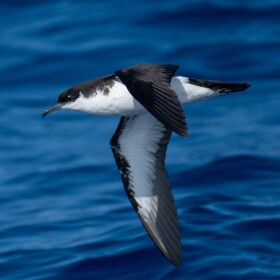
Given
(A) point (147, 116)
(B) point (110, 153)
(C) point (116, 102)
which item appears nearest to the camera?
(C) point (116, 102)

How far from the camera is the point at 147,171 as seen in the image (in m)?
12.0

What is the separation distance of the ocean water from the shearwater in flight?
992mm

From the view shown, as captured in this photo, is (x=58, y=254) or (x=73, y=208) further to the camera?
(x=73, y=208)

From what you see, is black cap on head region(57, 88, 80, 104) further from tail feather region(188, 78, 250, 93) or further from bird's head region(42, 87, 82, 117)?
tail feather region(188, 78, 250, 93)

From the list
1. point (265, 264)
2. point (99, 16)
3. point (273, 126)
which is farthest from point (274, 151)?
point (99, 16)

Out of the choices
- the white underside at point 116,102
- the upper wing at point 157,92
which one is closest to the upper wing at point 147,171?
the white underside at point 116,102

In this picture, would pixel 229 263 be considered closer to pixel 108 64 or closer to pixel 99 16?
pixel 108 64

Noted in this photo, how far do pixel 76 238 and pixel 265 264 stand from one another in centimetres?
256

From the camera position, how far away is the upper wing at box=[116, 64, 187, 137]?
31.4 feet

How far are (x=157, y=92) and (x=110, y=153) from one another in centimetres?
630

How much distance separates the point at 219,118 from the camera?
16.9 meters

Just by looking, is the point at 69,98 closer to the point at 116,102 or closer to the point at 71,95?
the point at 71,95

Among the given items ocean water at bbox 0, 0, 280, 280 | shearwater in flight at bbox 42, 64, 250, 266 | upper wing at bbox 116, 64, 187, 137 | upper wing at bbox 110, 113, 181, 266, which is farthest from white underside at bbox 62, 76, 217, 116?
ocean water at bbox 0, 0, 280, 280

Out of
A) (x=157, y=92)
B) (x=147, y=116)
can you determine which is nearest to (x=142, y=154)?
(x=147, y=116)
